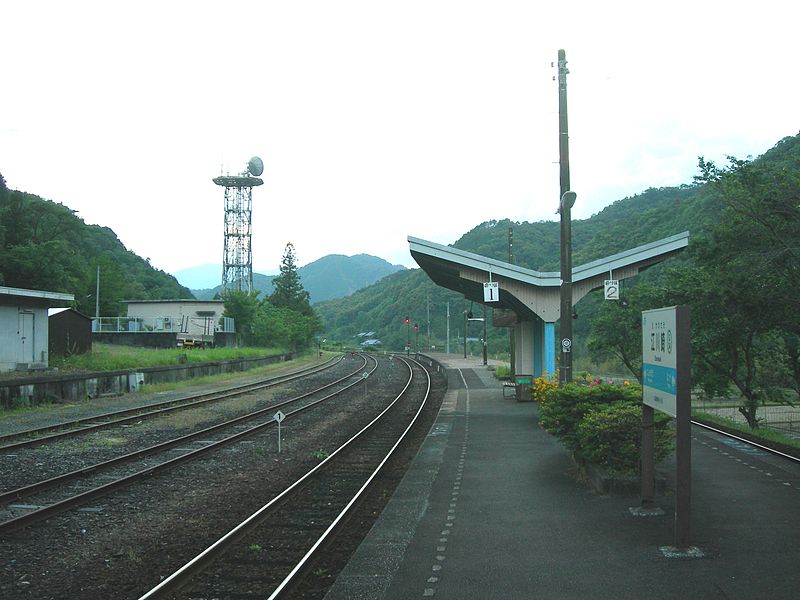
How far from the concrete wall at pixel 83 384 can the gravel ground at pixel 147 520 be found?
5.81m

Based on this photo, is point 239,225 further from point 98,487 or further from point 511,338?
point 98,487

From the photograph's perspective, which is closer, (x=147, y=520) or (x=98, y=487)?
(x=147, y=520)

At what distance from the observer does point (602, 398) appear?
10.9 metres

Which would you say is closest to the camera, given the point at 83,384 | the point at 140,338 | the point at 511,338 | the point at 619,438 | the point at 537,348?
the point at 619,438

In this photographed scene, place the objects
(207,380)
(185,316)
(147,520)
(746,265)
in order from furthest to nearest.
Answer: (185,316) < (207,380) < (746,265) < (147,520)

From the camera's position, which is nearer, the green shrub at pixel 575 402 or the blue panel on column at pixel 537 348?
the green shrub at pixel 575 402

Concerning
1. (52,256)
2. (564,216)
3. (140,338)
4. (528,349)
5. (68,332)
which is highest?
(52,256)

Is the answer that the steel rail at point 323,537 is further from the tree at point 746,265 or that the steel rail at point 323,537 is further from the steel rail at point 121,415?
the tree at point 746,265

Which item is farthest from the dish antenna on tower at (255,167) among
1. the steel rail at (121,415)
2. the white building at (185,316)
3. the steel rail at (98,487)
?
the steel rail at (98,487)

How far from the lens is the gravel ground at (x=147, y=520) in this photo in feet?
22.0

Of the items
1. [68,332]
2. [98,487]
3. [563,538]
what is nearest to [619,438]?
[563,538]

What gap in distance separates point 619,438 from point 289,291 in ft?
295

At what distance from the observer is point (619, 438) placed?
30.1 feet

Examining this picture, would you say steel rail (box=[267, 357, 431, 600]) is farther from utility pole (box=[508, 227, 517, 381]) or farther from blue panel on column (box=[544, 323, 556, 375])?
utility pole (box=[508, 227, 517, 381])
